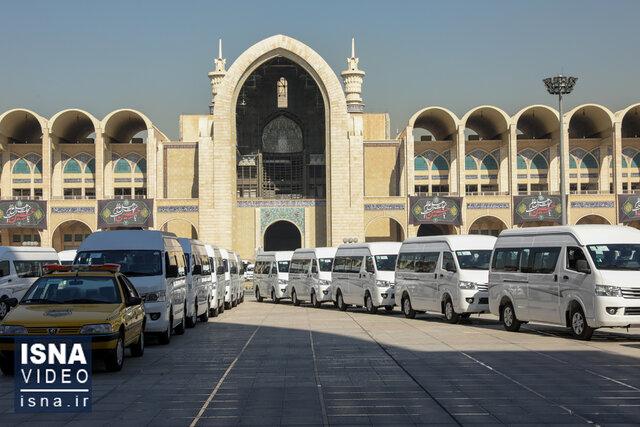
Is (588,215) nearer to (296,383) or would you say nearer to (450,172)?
(450,172)

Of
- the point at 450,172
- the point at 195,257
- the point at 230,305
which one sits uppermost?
the point at 450,172

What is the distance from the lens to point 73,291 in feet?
41.9

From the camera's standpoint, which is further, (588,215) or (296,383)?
(588,215)

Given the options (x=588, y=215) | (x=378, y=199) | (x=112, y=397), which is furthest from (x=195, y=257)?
(x=588, y=215)

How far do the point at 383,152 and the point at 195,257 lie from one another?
38099mm

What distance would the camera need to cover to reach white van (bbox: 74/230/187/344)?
16.4 metres

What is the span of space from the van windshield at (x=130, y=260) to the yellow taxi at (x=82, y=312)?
2.63 m

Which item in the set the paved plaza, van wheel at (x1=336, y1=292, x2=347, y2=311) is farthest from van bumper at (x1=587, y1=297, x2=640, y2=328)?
van wheel at (x1=336, y1=292, x2=347, y2=311)

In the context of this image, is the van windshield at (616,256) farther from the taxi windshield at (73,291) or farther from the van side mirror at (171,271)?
the taxi windshield at (73,291)

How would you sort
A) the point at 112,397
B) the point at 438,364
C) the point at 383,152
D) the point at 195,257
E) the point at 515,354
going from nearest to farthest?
the point at 112,397 < the point at 438,364 < the point at 515,354 < the point at 195,257 < the point at 383,152

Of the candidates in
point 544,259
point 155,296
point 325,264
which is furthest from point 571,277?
point 325,264

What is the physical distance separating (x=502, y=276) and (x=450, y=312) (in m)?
2.67

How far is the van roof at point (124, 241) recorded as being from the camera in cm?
1714

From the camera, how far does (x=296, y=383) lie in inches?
434
